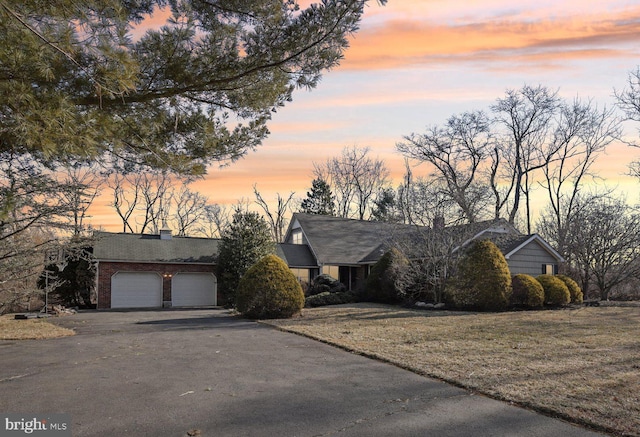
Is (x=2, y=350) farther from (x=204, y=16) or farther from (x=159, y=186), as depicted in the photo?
(x=159, y=186)

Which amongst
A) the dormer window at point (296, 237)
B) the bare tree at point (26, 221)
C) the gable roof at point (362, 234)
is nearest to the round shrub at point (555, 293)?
the gable roof at point (362, 234)

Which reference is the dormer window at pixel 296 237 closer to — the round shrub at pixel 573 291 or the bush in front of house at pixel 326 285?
the bush in front of house at pixel 326 285

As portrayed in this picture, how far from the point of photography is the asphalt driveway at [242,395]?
4957 millimetres

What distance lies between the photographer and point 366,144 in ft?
140

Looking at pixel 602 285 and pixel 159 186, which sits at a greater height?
pixel 159 186

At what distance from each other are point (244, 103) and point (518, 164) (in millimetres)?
29420

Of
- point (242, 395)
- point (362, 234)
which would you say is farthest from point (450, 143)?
point (242, 395)

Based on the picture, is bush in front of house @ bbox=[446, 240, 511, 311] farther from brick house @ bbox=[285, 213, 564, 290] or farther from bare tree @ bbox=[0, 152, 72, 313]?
bare tree @ bbox=[0, 152, 72, 313]

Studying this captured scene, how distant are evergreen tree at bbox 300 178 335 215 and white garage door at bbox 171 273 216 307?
19.8 m

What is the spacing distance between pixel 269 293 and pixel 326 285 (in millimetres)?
9961

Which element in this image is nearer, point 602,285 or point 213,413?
point 213,413

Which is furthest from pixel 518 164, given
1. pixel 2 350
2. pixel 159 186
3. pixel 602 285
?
pixel 2 350

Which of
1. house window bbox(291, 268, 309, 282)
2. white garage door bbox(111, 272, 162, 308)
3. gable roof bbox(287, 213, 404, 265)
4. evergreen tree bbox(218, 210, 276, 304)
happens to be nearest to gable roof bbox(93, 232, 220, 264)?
white garage door bbox(111, 272, 162, 308)

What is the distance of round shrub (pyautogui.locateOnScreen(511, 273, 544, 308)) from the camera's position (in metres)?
18.6
